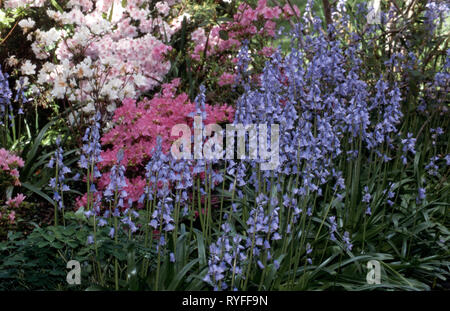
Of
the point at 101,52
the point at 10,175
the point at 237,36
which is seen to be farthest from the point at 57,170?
the point at 237,36

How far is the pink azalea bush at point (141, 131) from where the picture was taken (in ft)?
14.1

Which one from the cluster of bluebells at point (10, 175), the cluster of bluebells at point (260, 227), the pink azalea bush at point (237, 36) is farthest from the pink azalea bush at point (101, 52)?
the cluster of bluebells at point (260, 227)

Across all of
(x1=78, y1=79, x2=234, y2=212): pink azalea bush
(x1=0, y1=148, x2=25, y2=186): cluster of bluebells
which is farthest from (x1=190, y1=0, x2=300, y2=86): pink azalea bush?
(x1=0, y1=148, x2=25, y2=186): cluster of bluebells

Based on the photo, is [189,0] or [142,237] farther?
[189,0]

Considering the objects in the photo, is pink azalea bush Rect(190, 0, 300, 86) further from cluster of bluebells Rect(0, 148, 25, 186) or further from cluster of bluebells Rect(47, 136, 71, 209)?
cluster of bluebells Rect(47, 136, 71, 209)

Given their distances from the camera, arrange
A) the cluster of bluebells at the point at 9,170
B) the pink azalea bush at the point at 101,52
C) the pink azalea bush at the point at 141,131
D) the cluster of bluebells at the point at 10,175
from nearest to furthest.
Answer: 1. the cluster of bluebells at the point at 10,175
2. the cluster of bluebells at the point at 9,170
3. the pink azalea bush at the point at 141,131
4. the pink azalea bush at the point at 101,52

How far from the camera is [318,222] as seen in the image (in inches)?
156

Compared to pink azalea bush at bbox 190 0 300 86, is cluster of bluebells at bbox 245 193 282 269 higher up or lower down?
lower down

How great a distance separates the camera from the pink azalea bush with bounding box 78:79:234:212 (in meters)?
4.29

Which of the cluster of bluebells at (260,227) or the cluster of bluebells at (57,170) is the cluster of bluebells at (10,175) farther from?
the cluster of bluebells at (260,227)

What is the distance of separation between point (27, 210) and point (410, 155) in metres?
3.49
